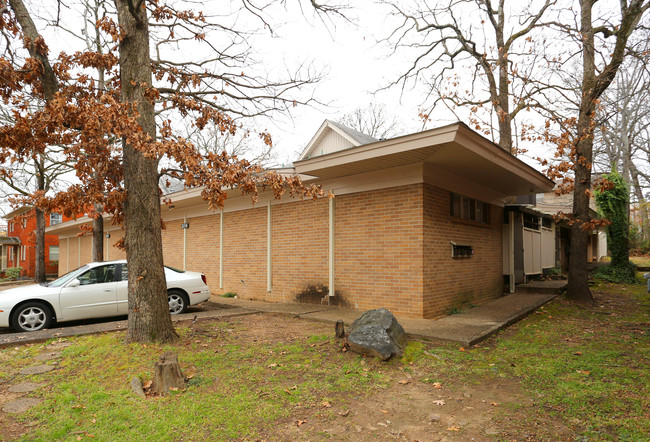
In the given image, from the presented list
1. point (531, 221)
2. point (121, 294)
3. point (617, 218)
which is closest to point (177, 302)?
point (121, 294)

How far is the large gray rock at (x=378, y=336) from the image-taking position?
201 inches

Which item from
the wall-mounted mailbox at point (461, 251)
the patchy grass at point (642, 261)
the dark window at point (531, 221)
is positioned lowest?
the patchy grass at point (642, 261)

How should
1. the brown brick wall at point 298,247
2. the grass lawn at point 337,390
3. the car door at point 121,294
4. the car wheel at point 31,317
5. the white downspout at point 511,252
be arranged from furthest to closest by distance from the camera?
the white downspout at point 511,252
the brown brick wall at point 298,247
the car door at point 121,294
the car wheel at point 31,317
the grass lawn at point 337,390

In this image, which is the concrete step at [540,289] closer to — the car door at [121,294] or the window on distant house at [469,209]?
the window on distant house at [469,209]

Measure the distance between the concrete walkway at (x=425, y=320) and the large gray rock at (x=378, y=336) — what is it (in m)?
0.77

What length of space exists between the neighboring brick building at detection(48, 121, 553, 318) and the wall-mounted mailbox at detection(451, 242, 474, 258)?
0.08 ft

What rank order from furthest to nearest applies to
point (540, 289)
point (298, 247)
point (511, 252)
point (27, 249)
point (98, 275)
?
1. point (27, 249)
2. point (511, 252)
3. point (540, 289)
4. point (298, 247)
5. point (98, 275)

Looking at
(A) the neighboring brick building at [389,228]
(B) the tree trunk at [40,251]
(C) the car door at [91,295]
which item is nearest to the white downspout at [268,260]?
(A) the neighboring brick building at [389,228]

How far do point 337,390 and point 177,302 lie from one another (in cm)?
578

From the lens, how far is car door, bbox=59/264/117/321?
7.62 m

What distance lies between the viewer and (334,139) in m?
22.8

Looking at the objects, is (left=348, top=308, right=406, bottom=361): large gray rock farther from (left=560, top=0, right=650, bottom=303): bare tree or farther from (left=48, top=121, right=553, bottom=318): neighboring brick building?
(left=560, top=0, right=650, bottom=303): bare tree

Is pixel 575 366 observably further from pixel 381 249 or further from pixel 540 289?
pixel 540 289

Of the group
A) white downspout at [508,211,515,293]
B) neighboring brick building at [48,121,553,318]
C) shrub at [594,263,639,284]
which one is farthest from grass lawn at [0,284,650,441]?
shrub at [594,263,639,284]
